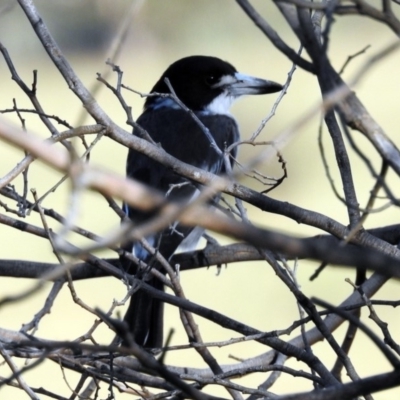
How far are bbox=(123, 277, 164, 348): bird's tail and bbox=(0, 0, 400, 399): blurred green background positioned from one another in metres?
2.18

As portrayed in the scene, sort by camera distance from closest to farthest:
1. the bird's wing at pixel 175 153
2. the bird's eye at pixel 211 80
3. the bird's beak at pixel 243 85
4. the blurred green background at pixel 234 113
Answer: the bird's wing at pixel 175 153
the bird's beak at pixel 243 85
the bird's eye at pixel 211 80
the blurred green background at pixel 234 113

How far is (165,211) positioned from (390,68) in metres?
11.8

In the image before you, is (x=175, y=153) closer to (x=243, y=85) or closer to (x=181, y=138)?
(x=181, y=138)

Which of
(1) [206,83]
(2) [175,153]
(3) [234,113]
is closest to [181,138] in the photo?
(2) [175,153]

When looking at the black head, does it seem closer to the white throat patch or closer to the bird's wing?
the white throat patch

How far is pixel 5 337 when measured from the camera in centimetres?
227

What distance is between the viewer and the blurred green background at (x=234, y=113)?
22.8 feet

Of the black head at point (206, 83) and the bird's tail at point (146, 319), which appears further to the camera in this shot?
the black head at point (206, 83)

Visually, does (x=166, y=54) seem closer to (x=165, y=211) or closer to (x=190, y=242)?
(x=190, y=242)

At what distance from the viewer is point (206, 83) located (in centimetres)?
467

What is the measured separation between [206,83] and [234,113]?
19.2 ft

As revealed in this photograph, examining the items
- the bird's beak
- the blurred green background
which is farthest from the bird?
the blurred green background

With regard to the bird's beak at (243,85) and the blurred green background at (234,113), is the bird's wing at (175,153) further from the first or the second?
the blurred green background at (234,113)

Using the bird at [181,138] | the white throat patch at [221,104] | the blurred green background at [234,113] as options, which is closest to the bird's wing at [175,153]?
the bird at [181,138]
